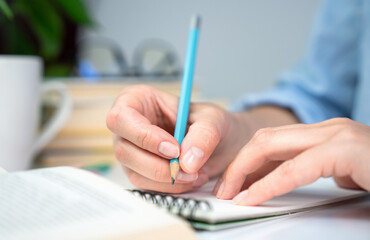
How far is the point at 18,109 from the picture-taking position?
1.35 feet

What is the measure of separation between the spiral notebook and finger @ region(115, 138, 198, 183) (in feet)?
0.07

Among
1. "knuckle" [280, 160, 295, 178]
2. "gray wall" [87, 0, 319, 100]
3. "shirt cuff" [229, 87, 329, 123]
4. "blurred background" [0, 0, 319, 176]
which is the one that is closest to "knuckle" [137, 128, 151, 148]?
"knuckle" [280, 160, 295, 178]

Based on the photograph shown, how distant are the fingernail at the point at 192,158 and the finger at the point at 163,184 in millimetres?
28

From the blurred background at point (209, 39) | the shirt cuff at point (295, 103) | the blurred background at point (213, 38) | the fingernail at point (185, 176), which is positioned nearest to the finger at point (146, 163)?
the fingernail at point (185, 176)

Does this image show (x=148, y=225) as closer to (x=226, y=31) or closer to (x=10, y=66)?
(x=10, y=66)

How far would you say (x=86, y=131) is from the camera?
58 centimetres

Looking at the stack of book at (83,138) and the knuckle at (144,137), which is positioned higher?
the knuckle at (144,137)

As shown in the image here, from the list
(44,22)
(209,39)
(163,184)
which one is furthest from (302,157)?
(209,39)

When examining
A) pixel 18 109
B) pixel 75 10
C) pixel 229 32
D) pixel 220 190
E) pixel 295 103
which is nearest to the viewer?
pixel 220 190

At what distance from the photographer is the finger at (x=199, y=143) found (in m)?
0.29

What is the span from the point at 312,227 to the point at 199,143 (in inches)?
3.9

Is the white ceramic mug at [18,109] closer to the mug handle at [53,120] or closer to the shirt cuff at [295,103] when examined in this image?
the mug handle at [53,120]

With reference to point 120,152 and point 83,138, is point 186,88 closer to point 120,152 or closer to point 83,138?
point 120,152

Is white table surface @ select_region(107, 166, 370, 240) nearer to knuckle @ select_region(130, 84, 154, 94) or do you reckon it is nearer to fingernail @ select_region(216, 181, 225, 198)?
fingernail @ select_region(216, 181, 225, 198)
